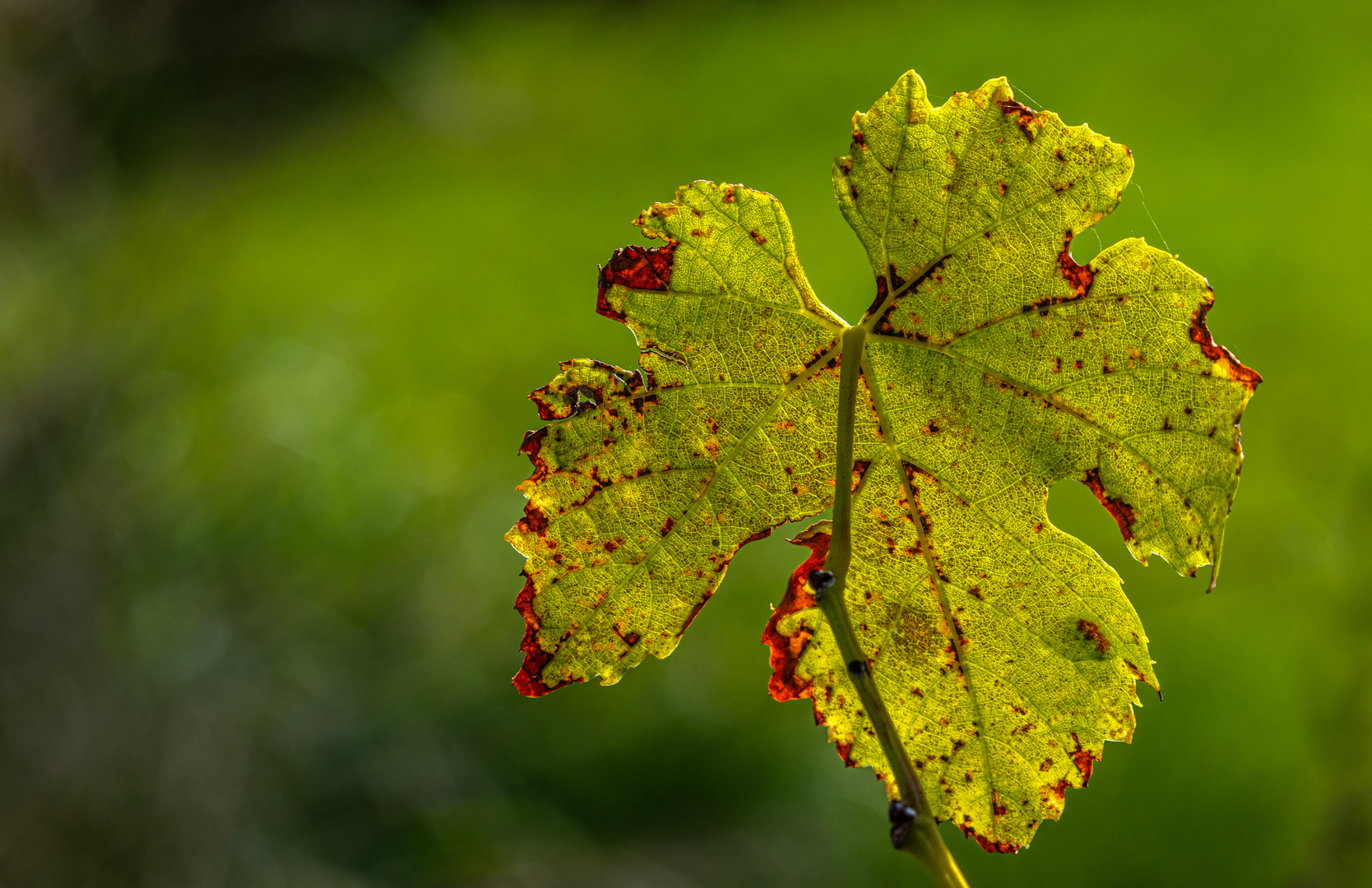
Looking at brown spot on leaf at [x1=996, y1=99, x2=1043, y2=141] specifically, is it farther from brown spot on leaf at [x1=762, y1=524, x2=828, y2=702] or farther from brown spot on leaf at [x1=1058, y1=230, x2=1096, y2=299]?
brown spot on leaf at [x1=762, y1=524, x2=828, y2=702]

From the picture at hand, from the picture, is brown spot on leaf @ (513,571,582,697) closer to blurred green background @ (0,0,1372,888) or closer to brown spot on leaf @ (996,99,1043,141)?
brown spot on leaf @ (996,99,1043,141)

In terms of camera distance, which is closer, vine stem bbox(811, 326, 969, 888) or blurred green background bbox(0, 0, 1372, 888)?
vine stem bbox(811, 326, 969, 888)

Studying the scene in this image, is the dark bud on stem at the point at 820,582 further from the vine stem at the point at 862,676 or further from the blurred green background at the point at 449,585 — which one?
the blurred green background at the point at 449,585

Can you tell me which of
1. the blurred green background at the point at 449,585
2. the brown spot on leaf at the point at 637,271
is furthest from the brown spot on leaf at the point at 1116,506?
the blurred green background at the point at 449,585

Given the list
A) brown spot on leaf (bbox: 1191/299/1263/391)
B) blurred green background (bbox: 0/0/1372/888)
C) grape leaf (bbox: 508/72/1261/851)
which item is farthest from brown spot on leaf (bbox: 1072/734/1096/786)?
blurred green background (bbox: 0/0/1372/888)

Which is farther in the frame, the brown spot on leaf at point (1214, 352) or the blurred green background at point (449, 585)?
the blurred green background at point (449, 585)

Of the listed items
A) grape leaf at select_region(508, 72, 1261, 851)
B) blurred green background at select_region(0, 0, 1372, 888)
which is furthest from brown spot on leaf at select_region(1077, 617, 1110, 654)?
blurred green background at select_region(0, 0, 1372, 888)

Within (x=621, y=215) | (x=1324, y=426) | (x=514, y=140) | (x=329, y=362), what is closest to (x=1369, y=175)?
(x=1324, y=426)

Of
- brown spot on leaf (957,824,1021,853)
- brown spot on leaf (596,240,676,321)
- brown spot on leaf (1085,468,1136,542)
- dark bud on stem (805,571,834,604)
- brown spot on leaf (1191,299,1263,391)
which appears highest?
brown spot on leaf (596,240,676,321)

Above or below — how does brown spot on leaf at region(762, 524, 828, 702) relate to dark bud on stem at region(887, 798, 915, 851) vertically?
above
